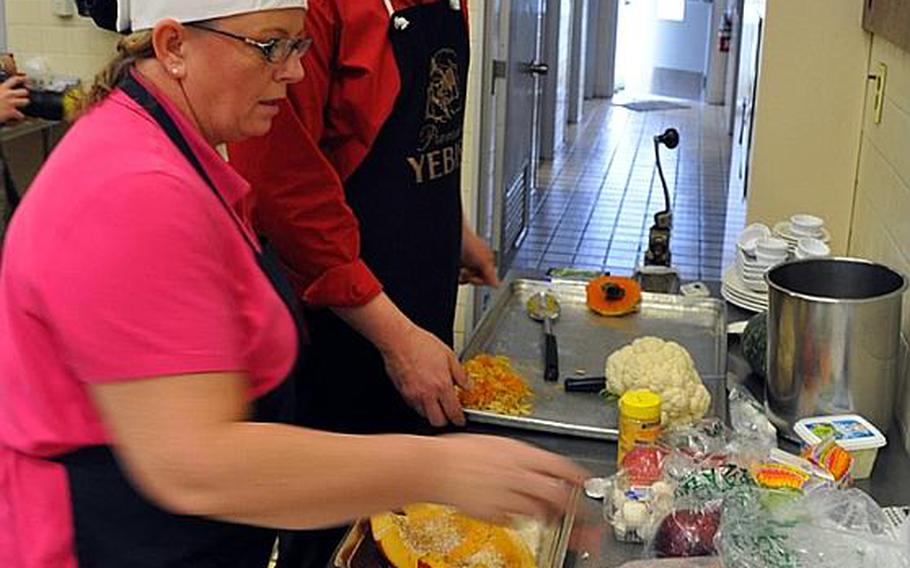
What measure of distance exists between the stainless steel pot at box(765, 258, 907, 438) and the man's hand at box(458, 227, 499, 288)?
0.56 m

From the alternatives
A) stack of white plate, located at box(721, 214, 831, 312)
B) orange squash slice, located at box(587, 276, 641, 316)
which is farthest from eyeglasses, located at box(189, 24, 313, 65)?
stack of white plate, located at box(721, 214, 831, 312)

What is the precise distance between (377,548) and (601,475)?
1.21ft

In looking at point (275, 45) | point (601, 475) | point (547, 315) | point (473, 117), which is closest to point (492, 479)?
point (275, 45)

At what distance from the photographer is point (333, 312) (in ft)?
5.43

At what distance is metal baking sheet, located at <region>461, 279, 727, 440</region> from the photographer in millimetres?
1593

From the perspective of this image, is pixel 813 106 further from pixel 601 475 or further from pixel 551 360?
pixel 601 475

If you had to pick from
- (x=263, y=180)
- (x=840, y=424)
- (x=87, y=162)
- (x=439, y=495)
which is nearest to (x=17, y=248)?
(x=87, y=162)

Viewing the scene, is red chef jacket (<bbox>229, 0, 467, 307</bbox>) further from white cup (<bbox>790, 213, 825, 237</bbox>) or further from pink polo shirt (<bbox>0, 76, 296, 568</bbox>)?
white cup (<bbox>790, 213, 825, 237</bbox>)

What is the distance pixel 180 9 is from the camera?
3.19 ft

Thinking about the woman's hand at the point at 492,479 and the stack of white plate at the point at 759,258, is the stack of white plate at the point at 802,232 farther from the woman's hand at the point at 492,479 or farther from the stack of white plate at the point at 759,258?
the woman's hand at the point at 492,479

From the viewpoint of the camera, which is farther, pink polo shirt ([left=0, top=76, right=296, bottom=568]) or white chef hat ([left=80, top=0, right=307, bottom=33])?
white chef hat ([left=80, top=0, right=307, bottom=33])

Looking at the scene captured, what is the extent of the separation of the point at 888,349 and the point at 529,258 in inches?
148

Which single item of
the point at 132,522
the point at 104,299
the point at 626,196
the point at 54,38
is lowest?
the point at 626,196

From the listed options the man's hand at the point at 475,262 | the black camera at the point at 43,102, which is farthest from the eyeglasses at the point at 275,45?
the black camera at the point at 43,102
